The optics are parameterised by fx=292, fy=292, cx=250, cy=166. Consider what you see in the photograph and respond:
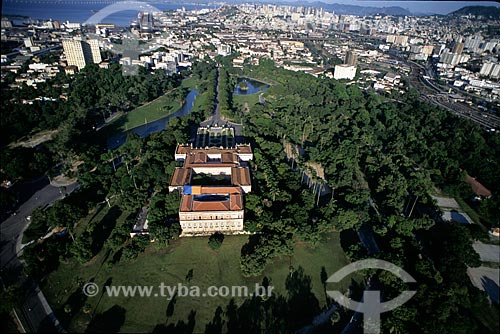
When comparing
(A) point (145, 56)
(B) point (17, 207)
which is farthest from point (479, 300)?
(A) point (145, 56)

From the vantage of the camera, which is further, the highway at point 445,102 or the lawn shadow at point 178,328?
the highway at point 445,102

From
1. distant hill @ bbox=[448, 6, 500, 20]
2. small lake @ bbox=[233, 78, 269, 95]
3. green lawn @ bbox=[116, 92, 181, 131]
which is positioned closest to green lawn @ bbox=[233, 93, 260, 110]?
small lake @ bbox=[233, 78, 269, 95]

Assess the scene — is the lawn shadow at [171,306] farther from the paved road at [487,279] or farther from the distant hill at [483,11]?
the distant hill at [483,11]

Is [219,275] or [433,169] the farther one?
[433,169]

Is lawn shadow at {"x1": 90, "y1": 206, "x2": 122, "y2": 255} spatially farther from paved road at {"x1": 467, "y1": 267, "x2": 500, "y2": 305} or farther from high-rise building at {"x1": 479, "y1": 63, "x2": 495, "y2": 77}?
high-rise building at {"x1": 479, "y1": 63, "x2": 495, "y2": 77}

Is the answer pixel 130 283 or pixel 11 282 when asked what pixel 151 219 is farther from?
pixel 11 282

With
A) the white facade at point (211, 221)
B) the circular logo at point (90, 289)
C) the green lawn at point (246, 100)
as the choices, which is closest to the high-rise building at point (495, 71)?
the green lawn at point (246, 100)
